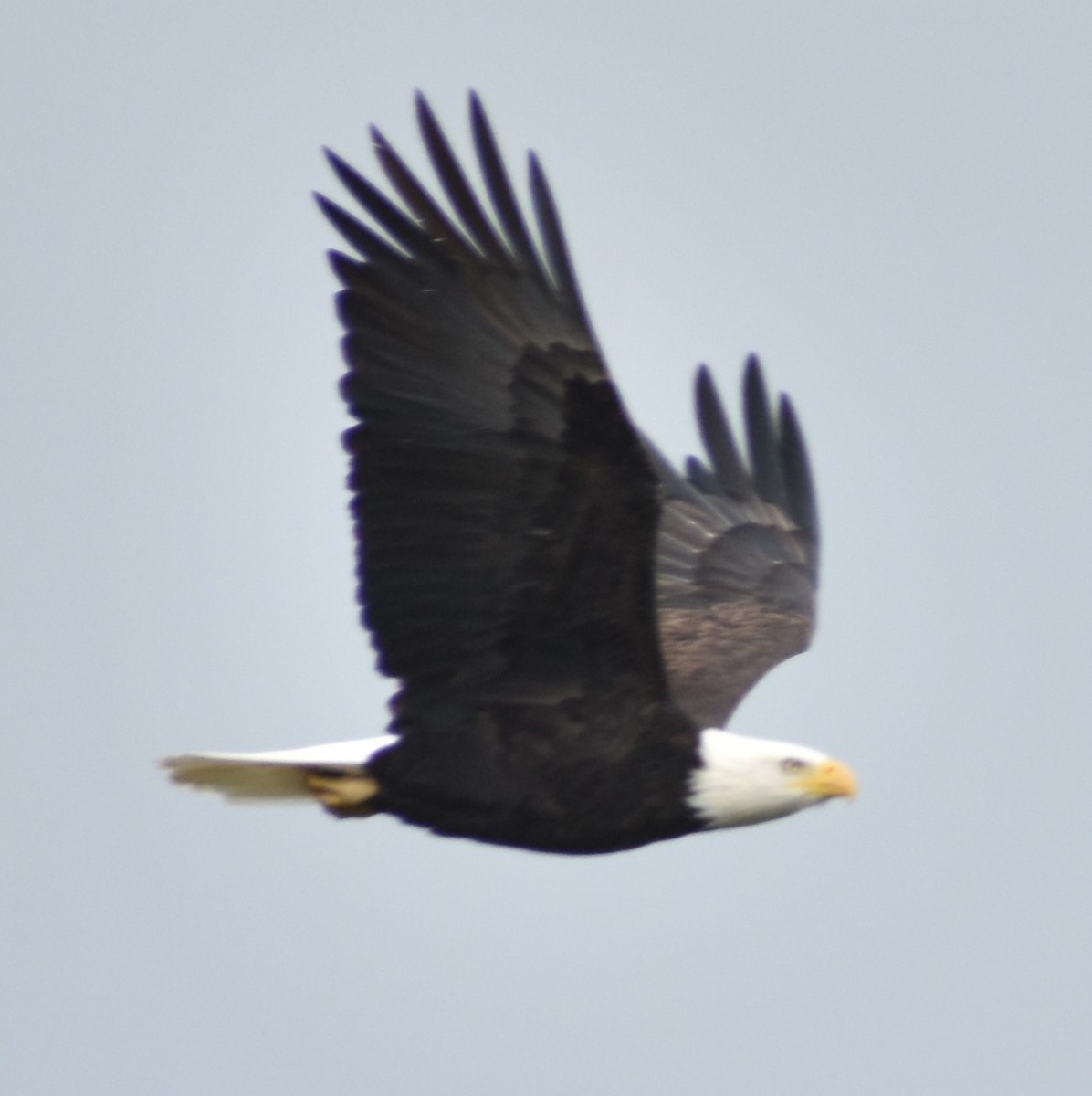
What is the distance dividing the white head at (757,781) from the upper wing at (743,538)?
5.26 ft

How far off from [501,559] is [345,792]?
112cm

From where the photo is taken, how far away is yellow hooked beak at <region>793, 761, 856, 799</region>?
9711 mm

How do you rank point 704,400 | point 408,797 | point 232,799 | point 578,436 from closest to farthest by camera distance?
point 578,436 < point 408,797 < point 232,799 < point 704,400

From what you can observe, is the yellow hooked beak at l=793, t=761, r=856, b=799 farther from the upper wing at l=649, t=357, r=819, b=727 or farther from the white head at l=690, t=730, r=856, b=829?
the upper wing at l=649, t=357, r=819, b=727

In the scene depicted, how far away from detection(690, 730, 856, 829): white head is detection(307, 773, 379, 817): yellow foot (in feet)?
3.46

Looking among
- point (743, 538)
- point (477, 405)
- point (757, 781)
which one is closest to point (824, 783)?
point (757, 781)

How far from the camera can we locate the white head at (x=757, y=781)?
9648mm

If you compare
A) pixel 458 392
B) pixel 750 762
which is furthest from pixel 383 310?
pixel 750 762

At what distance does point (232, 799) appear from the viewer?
10.2m

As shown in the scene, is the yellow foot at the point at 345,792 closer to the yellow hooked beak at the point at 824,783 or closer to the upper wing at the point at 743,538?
the yellow hooked beak at the point at 824,783

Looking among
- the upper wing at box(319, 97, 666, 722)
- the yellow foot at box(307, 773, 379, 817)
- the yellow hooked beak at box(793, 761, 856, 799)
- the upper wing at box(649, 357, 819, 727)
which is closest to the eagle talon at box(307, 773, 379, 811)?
the yellow foot at box(307, 773, 379, 817)

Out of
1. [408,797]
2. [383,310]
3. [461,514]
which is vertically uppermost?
[383,310]

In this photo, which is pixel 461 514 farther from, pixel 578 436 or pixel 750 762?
A: pixel 750 762

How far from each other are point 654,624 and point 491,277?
1175 millimetres
